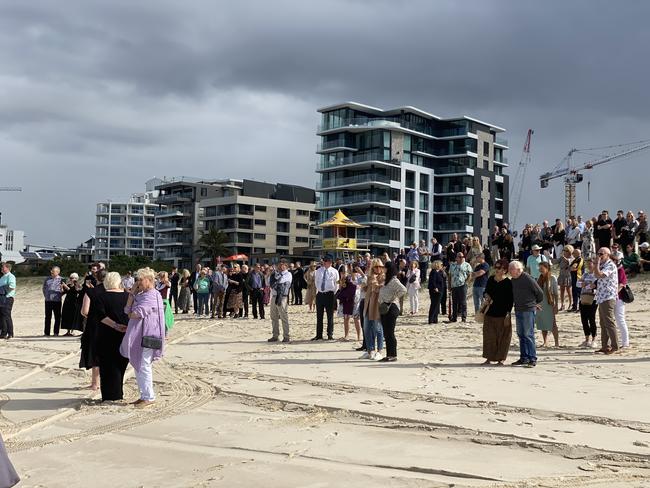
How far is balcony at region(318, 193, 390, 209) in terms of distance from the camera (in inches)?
3327

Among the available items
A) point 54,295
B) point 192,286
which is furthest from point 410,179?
point 54,295

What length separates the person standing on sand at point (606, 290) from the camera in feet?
39.6

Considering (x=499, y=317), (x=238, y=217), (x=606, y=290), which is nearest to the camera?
(x=499, y=317)

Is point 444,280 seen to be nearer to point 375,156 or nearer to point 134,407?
point 134,407

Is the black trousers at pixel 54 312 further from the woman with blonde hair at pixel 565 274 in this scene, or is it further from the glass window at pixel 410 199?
the glass window at pixel 410 199

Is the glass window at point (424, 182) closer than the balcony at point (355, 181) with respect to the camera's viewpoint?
No

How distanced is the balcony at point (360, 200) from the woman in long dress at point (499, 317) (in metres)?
72.9

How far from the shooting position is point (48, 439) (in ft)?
22.0

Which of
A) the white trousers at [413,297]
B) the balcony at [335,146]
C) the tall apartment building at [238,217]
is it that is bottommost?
the white trousers at [413,297]

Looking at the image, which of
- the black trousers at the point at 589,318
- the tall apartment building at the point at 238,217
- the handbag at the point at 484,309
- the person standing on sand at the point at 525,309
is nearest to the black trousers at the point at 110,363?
the handbag at the point at 484,309

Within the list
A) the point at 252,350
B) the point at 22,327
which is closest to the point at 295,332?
the point at 252,350

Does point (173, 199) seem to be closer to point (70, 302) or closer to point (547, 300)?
point (70, 302)

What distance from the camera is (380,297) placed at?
1180cm

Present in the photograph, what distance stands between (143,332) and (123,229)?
152 m
